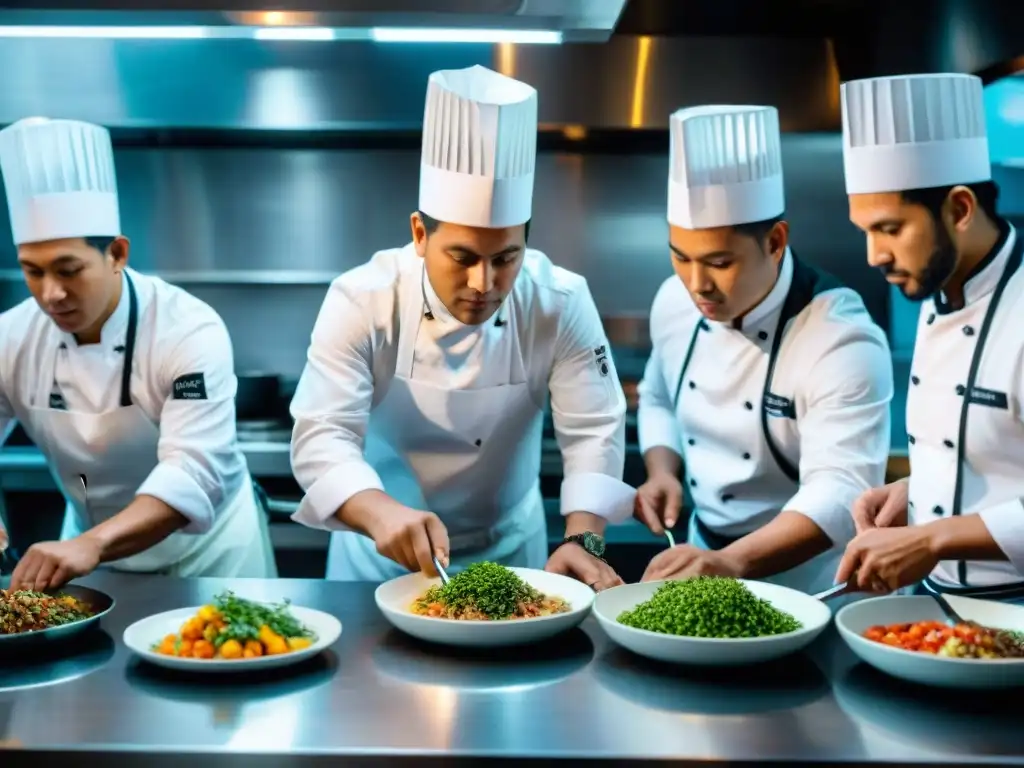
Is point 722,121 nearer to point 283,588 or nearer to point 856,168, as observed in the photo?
point 856,168

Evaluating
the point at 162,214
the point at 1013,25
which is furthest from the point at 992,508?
the point at 162,214

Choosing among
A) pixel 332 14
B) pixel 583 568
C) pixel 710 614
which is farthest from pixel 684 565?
pixel 332 14

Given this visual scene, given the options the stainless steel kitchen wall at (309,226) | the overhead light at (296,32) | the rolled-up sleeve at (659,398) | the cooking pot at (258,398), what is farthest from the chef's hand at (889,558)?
the cooking pot at (258,398)

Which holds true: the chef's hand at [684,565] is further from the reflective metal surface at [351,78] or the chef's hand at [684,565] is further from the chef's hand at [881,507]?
the reflective metal surface at [351,78]

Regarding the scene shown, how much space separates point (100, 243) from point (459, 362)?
88cm

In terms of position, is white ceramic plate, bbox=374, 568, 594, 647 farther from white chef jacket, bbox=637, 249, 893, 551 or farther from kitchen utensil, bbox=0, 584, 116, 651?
white chef jacket, bbox=637, 249, 893, 551

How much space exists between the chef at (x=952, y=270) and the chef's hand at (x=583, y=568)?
1.65 ft

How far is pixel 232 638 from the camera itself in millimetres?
1647

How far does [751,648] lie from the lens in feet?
5.26

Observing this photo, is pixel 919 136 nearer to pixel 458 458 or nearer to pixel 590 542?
pixel 590 542

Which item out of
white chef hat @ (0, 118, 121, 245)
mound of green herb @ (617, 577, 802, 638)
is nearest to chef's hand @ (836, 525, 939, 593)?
mound of green herb @ (617, 577, 802, 638)

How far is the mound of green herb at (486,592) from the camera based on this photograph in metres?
1.80

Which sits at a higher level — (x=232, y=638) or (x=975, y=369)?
(x=975, y=369)

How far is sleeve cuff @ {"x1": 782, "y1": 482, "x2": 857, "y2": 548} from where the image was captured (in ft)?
7.43
